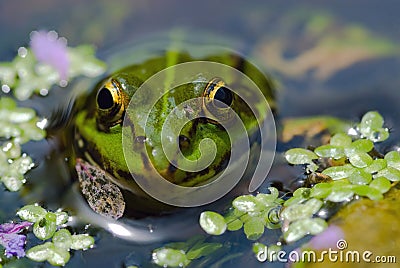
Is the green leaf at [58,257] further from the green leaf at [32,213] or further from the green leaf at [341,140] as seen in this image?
the green leaf at [341,140]

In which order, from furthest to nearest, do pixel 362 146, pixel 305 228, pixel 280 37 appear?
pixel 280 37 < pixel 362 146 < pixel 305 228

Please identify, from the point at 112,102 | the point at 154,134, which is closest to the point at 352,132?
the point at 154,134

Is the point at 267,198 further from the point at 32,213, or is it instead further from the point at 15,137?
the point at 15,137

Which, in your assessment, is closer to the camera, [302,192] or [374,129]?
[302,192]

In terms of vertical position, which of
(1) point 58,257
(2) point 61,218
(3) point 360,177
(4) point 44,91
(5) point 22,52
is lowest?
(1) point 58,257

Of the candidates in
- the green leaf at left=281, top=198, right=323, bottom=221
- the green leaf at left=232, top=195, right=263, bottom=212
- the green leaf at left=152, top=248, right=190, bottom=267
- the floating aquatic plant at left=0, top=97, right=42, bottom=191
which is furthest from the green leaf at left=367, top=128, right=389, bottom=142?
the floating aquatic plant at left=0, top=97, right=42, bottom=191

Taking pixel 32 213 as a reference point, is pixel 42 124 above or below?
above
